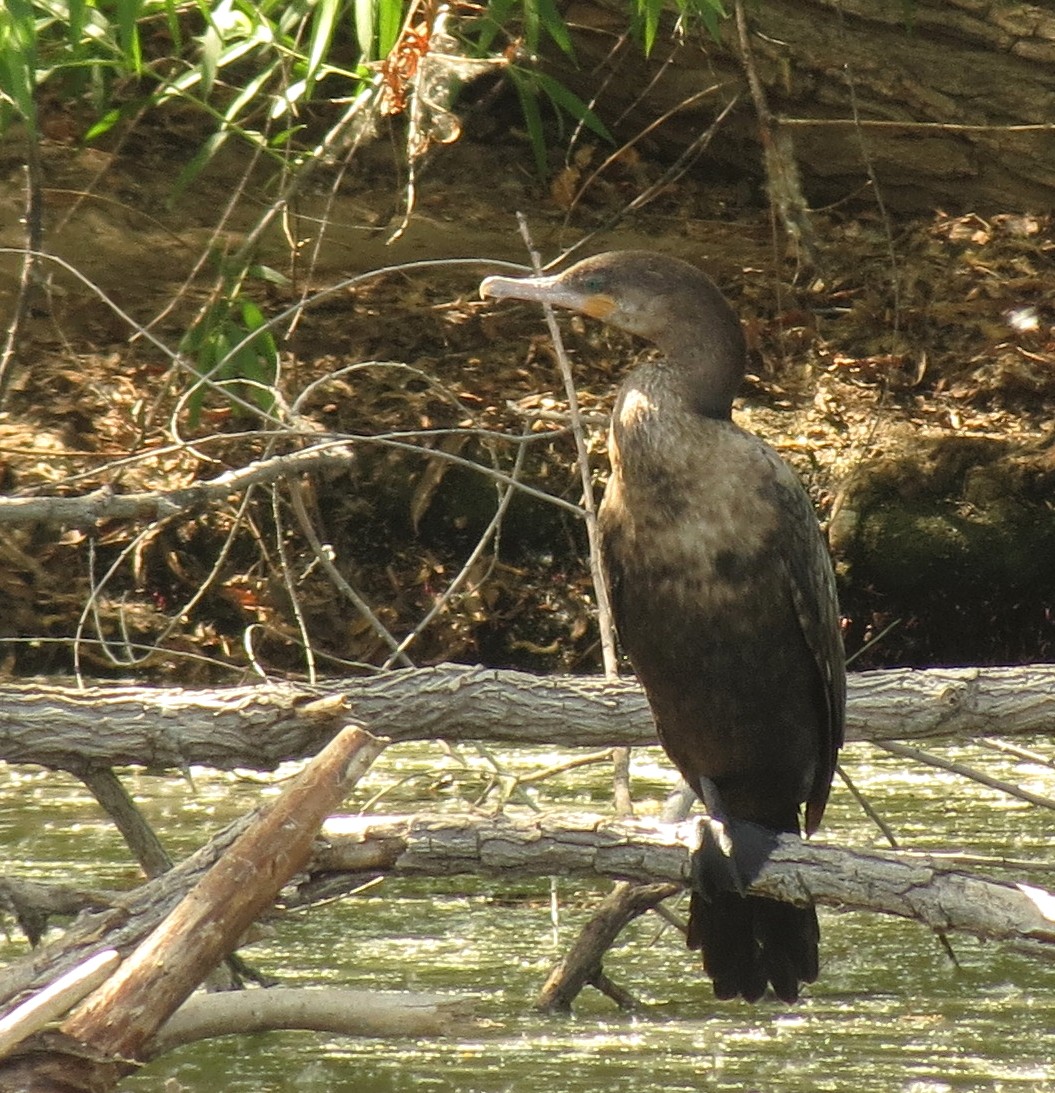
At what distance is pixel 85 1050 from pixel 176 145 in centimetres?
559

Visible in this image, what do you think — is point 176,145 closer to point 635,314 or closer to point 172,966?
point 635,314

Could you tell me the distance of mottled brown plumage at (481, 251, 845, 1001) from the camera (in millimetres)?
2957

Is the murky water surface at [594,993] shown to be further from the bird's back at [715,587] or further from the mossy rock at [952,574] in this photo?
the mossy rock at [952,574]

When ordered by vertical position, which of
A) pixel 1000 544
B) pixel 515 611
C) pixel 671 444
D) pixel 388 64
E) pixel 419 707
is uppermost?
pixel 388 64

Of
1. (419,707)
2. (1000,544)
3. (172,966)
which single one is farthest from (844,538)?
(172,966)

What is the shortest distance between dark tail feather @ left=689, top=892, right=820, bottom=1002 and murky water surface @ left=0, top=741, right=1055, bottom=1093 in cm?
18

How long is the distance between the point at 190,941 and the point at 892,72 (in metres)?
4.97

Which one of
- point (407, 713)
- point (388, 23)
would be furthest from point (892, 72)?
point (407, 713)

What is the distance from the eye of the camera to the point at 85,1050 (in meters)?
2.09

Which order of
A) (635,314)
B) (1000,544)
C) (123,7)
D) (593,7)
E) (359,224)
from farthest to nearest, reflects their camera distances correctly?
(359,224) → (593,7) → (1000,544) → (123,7) → (635,314)

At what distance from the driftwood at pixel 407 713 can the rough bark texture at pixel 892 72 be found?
11.2ft

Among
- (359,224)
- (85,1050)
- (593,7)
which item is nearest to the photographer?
(85,1050)

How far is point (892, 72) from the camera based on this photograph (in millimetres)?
6398

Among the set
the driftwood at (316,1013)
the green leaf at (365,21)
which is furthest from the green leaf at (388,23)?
the driftwood at (316,1013)
